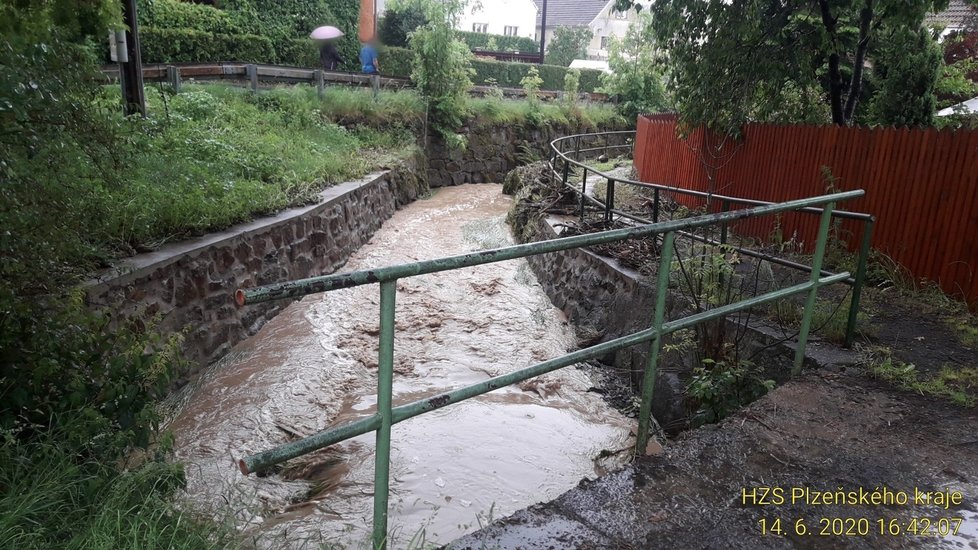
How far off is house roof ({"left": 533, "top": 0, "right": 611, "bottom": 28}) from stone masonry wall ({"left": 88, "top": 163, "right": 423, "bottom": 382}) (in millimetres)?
58272

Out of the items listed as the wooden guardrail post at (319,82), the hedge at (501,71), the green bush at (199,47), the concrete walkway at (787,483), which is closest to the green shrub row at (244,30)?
the green bush at (199,47)

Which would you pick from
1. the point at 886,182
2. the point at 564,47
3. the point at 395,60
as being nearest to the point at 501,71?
the point at 395,60

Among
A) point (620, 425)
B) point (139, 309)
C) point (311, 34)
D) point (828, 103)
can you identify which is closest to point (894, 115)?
point (828, 103)

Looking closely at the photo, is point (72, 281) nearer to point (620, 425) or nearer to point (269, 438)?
point (269, 438)

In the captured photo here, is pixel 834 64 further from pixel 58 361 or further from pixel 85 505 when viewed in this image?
pixel 85 505

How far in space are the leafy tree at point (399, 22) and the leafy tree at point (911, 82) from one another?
16803 millimetres

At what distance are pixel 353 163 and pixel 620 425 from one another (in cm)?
854

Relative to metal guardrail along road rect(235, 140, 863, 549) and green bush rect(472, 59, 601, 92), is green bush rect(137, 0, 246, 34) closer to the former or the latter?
green bush rect(472, 59, 601, 92)

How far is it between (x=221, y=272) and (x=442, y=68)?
13900 mm

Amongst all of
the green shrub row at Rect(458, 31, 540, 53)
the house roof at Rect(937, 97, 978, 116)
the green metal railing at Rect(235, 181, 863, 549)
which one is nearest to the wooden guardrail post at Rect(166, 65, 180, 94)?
the green metal railing at Rect(235, 181, 863, 549)

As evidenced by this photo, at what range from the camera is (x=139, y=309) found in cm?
518

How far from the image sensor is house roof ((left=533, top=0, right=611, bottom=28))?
2469 inches

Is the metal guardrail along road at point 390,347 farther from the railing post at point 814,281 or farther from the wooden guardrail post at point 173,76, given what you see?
the wooden guardrail post at point 173,76

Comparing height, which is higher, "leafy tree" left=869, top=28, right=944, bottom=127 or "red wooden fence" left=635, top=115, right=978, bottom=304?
"leafy tree" left=869, top=28, right=944, bottom=127
